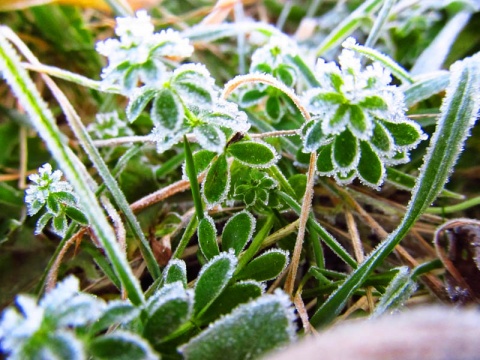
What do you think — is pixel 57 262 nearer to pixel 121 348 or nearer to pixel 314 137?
pixel 121 348

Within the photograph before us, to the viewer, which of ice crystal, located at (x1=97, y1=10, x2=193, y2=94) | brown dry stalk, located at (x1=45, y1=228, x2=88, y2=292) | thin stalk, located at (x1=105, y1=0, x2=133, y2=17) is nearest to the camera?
ice crystal, located at (x1=97, y1=10, x2=193, y2=94)

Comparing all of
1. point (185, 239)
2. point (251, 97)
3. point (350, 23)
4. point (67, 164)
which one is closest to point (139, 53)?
point (67, 164)

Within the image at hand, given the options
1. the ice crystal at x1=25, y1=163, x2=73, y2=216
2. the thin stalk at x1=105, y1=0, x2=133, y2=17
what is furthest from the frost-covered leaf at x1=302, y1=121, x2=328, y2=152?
the thin stalk at x1=105, y1=0, x2=133, y2=17

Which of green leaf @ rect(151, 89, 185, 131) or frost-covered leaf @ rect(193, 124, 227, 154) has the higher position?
green leaf @ rect(151, 89, 185, 131)

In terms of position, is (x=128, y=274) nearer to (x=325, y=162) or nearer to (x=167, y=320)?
(x=167, y=320)

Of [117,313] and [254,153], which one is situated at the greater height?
[254,153]

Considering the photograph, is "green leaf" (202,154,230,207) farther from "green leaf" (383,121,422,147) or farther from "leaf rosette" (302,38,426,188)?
"green leaf" (383,121,422,147)

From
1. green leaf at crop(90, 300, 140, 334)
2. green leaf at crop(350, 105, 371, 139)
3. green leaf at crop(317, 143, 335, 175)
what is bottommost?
green leaf at crop(90, 300, 140, 334)
